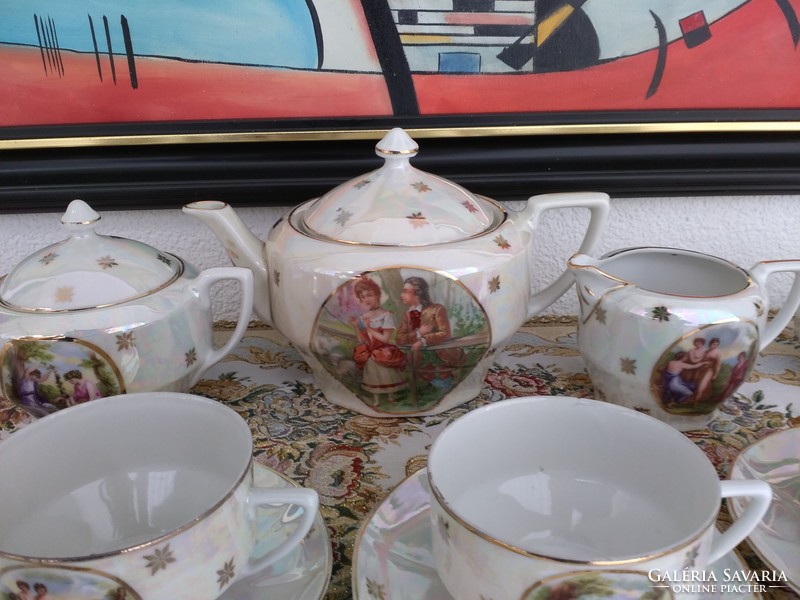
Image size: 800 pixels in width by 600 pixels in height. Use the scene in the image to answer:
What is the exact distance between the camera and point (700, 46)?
544 millimetres

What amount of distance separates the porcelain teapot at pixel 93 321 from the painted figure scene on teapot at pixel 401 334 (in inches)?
3.3

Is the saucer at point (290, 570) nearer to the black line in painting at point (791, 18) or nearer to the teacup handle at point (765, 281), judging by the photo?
the teacup handle at point (765, 281)

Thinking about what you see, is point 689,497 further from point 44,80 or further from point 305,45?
point 44,80

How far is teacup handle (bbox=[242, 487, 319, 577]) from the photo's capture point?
0.30 meters

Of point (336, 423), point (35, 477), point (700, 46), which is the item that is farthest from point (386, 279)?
point (700, 46)

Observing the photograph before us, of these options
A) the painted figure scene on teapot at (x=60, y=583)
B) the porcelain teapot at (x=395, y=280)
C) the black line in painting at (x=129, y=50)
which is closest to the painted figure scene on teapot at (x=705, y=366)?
the porcelain teapot at (x=395, y=280)

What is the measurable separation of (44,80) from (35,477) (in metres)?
0.35

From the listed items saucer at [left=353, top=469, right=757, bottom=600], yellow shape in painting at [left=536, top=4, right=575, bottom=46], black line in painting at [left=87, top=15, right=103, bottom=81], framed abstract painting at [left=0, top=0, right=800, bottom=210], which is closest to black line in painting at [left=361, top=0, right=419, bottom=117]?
framed abstract painting at [left=0, top=0, right=800, bottom=210]

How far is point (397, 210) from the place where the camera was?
0.45 metres

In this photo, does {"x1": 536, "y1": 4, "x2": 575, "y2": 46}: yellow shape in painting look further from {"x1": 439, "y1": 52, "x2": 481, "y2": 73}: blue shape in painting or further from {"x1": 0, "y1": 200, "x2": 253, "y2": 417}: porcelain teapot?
{"x1": 0, "y1": 200, "x2": 253, "y2": 417}: porcelain teapot

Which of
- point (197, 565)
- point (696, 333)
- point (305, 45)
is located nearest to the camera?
point (197, 565)

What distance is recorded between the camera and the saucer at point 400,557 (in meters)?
0.31

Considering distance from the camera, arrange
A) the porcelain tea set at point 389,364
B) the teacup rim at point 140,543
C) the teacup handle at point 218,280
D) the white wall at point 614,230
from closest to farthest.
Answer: the teacup rim at point 140,543 → the porcelain tea set at point 389,364 → the teacup handle at point 218,280 → the white wall at point 614,230

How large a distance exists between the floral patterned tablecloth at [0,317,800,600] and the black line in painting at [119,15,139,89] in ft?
0.78
